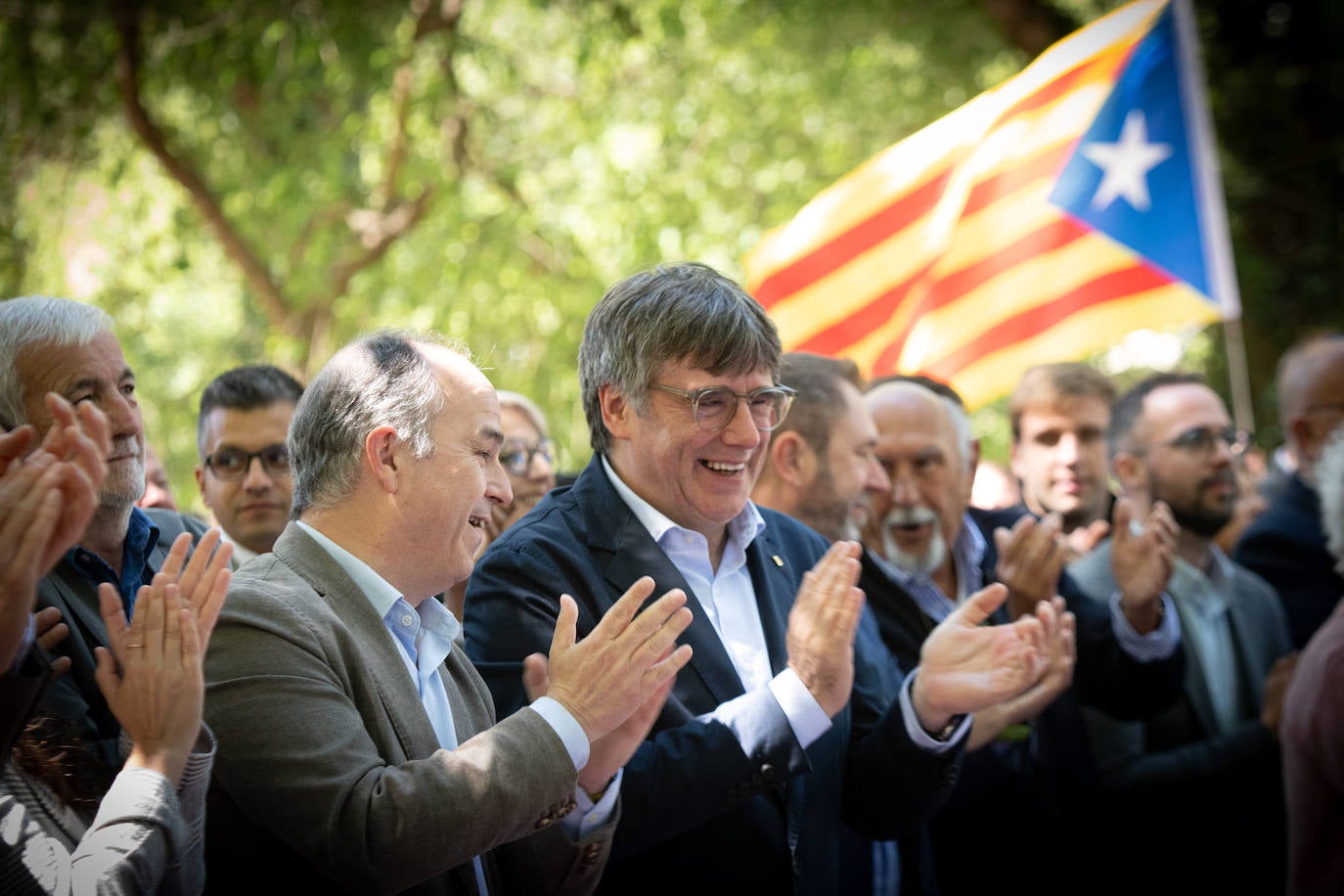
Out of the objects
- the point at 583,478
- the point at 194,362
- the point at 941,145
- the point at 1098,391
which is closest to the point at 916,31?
the point at 941,145

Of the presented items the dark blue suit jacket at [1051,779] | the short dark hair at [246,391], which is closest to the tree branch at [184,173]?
the short dark hair at [246,391]

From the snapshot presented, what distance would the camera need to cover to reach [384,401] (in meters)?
2.44

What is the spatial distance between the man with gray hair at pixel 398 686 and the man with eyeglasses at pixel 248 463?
5.68 feet

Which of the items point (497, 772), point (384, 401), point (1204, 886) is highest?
point (384, 401)

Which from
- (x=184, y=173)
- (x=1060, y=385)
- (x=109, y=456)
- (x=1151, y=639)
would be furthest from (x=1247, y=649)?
(x=184, y=173)

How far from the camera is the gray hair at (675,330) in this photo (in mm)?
3037

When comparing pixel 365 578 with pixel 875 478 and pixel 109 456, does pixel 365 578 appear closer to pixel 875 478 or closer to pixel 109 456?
pixel 109 456

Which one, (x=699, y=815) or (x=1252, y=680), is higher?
(x=699, y=815)

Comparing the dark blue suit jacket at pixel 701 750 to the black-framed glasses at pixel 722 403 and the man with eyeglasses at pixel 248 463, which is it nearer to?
the black-framed glasses at pixel 722 403

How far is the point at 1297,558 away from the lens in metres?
5.22

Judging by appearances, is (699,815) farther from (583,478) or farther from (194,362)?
(194,362)

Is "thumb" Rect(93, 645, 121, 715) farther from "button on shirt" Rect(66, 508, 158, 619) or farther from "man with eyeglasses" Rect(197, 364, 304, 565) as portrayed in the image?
"man with eyeglasses" Rect(197, 364, 304, 565)

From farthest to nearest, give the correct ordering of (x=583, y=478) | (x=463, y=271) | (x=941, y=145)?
(x=463, y=271)
(x=941, y=145)
(x=583, y=478)

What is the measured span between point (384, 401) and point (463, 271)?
8.82 meters
